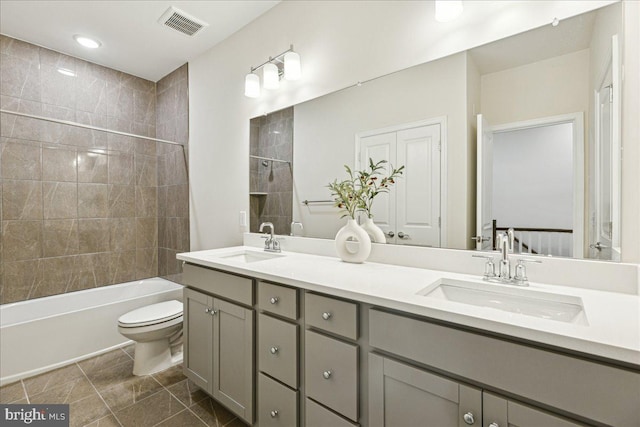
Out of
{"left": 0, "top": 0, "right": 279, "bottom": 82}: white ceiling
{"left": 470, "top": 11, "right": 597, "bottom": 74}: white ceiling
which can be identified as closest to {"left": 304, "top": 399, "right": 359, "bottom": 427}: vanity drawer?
{"left": 470, "top": 11, "right": 597, "bottom": 74}: white ceiling

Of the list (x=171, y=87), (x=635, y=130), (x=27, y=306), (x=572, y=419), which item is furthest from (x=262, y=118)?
(x=27, y=306)

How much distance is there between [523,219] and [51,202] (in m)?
3.49

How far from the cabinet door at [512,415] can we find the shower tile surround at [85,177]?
2.78m

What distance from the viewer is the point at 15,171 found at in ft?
8.04

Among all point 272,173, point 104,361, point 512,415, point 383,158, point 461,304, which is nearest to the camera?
point 512,415

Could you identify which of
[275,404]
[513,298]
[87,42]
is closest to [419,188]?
[513,298]

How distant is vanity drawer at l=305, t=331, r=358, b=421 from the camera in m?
1.04

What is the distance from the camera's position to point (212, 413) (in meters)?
1.68

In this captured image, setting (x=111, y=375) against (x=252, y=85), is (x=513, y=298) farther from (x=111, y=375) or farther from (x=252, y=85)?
(x=111, y=375)

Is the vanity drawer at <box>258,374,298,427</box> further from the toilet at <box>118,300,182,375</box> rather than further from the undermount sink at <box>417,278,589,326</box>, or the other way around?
the toilet at <box>118,300,182,375</box>

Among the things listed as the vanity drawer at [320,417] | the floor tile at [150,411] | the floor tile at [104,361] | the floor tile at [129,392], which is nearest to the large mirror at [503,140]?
the vanity drawer at [320,417]

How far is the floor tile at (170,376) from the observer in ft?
6.56

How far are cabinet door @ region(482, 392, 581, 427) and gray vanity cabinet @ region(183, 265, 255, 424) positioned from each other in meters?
0.98

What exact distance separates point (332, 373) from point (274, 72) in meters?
1.87
